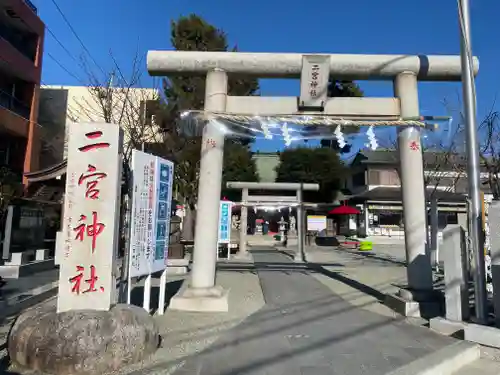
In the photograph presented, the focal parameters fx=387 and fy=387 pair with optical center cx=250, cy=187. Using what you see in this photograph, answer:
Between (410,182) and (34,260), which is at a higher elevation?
(410,182)

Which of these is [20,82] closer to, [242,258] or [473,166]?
[242,258]

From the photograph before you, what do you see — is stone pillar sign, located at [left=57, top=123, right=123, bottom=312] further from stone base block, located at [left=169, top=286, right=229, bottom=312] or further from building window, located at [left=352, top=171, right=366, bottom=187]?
building window, located at [left=352, top=171, right=366, bottom=187]

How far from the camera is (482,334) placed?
520 cm

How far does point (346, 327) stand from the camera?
19.9 ft

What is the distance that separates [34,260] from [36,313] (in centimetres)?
981

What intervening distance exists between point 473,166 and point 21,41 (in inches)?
862

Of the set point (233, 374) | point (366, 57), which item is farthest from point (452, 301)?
point (366, 57)

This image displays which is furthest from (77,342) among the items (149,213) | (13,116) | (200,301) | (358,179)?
(358,179)

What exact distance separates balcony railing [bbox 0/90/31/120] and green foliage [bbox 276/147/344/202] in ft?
71.3

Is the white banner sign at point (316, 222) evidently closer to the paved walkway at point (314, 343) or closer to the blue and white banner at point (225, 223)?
the blue and white banner at point (225, 223)

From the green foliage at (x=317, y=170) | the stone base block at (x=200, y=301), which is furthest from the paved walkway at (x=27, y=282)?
the green foliage at (x=317, y=170)

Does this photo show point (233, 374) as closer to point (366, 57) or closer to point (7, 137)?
point (366, 57)

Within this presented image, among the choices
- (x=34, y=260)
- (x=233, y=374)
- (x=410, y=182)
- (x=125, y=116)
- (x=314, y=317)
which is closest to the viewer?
(x=233, y=374)

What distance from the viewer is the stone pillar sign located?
Result: 4.62 metres
